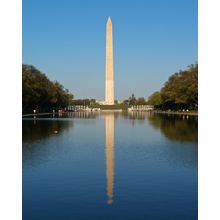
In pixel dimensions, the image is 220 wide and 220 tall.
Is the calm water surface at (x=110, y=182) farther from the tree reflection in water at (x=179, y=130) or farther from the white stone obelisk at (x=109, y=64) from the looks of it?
the white stone obelisk at (x=109, y=64)

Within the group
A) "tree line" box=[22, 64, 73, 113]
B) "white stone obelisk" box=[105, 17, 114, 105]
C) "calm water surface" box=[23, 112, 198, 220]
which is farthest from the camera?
"white stone obelisk" box=[105, 17, 114, 105]

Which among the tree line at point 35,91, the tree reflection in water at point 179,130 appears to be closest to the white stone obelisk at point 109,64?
the tree line at point 35,91

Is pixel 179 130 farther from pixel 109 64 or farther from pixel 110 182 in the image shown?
pixel 109 64

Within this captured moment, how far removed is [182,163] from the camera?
14961 millimetres

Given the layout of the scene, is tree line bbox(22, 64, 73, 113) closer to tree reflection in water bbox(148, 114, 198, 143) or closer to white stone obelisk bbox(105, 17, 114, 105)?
white stone obelisk bbox(105, 17, 114, 105)

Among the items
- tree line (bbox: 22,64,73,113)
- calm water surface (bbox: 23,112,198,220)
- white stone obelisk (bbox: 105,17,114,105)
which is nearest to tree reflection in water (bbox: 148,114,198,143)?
calm water surface (bbox: 23,112,198,220)

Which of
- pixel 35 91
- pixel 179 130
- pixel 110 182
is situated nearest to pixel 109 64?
pixel 35 91

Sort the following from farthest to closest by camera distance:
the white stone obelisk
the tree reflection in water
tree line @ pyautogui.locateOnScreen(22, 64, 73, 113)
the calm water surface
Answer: the white stone obelisk, tree line @ pyautogui.locateOnScreen(22, 64, 73, 113), the tree reflection in water, the calm water surface

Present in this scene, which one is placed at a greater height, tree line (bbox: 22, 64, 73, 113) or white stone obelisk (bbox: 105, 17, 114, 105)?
white stone obelisk (bbox: 105, 17, 114, 105)

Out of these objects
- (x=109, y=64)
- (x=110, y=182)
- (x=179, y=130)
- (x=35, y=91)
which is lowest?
(x=110, y=182)

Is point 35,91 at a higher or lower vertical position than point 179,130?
higher
